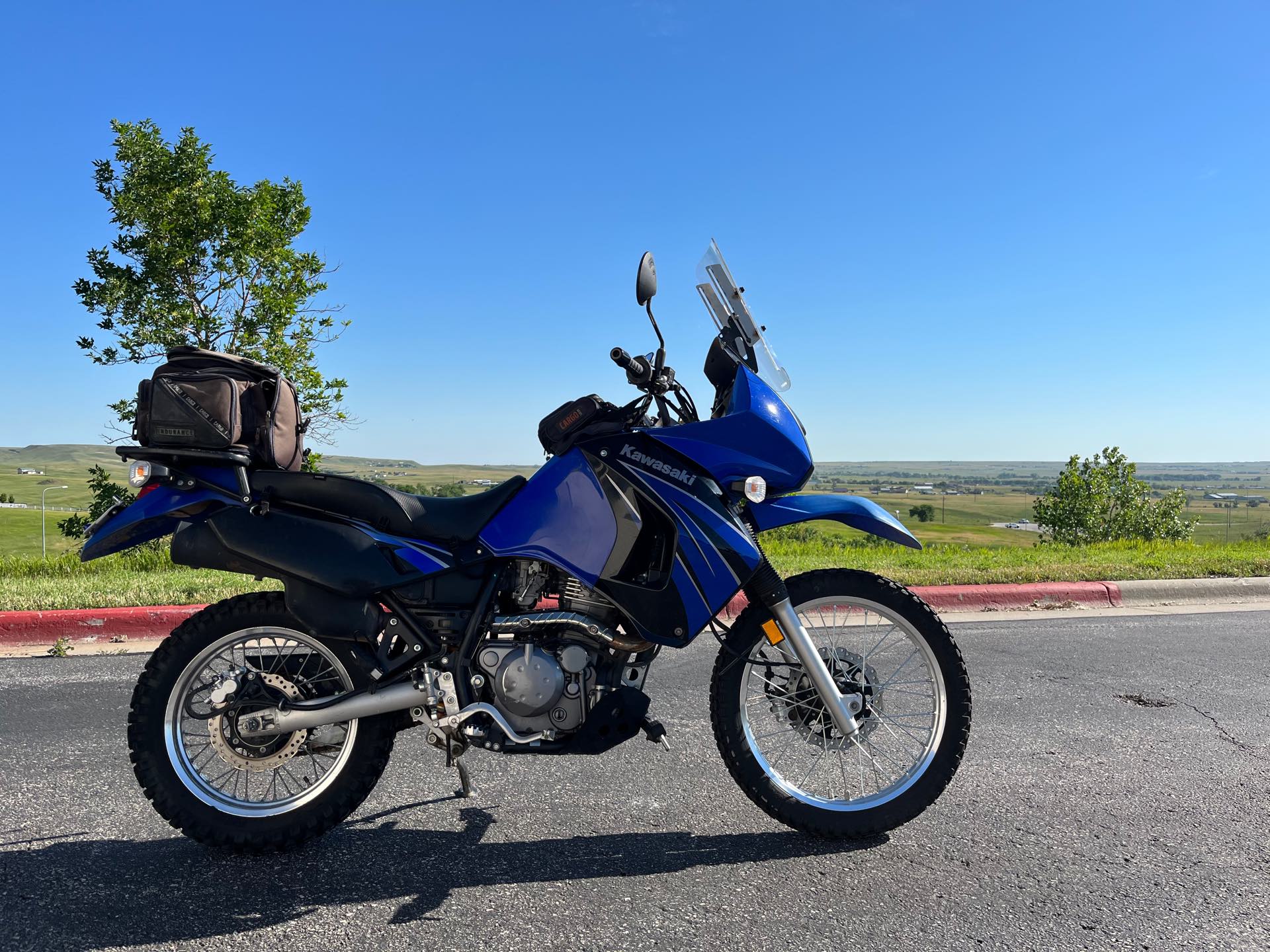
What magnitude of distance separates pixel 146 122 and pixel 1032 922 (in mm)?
15600


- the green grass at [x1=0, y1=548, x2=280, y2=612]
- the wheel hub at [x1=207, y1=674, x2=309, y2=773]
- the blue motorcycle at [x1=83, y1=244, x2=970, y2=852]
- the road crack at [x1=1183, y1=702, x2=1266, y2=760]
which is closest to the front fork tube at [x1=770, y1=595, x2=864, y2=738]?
the blue motorcycle at [x1=83, y1=244, x2=970, y2=852]

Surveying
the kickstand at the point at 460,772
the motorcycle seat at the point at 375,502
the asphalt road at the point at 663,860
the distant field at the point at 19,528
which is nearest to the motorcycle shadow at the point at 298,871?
the asphalt road at the point at 663,860

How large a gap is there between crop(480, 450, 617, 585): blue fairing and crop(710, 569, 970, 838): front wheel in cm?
61

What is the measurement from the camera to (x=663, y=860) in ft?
9.29

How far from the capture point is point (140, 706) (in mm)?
2883

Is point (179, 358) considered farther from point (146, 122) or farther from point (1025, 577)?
point (146, 122)

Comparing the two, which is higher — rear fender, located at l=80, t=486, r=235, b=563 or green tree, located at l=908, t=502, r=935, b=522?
rear fender, located at l=80, t=486, r=235, b=563

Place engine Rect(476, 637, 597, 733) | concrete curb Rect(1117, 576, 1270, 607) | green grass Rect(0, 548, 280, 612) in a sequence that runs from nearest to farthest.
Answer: engine Rect(476, 637, 597, 733) < green grass Rect(0, 548, 280, 612) < concrete curb Rect(1117, 576, 1270, 607)

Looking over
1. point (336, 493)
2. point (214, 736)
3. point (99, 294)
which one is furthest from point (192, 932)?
point (99, 294)

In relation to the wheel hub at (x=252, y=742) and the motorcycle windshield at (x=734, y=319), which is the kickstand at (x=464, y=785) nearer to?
the wheel hub at (x=252, y=742)

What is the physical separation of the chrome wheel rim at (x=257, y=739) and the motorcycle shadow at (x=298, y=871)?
0.21 metres

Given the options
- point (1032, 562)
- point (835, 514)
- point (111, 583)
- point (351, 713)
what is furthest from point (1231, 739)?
point (111, 583)

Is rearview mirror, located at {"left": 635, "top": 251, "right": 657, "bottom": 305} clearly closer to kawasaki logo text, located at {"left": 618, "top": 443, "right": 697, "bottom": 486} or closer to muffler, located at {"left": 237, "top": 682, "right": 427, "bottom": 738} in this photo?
kawasaki logo text, located at {"left": 618, "top": 443, "right": 697, "bottom": 486}

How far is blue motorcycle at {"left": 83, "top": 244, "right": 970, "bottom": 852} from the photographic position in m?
2.89
